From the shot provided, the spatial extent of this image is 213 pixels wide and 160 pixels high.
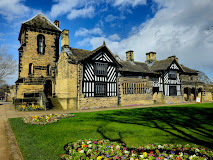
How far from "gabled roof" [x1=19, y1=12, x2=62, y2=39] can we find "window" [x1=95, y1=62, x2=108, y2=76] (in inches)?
406

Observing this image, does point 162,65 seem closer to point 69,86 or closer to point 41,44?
point 69,86

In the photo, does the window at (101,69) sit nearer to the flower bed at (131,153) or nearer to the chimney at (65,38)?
the chimney at (65,38)

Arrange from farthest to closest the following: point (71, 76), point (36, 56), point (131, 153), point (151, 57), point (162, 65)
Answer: point (151, 57) < point (162, 65) < point (36, 56) < point (71, 76) < point (131, 153)

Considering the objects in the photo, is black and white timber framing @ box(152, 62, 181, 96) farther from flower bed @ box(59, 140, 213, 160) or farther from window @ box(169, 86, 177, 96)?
flower bed @ box(59, 140, 213, 160)

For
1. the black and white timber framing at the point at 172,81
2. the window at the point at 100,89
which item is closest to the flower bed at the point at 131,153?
the window at the point at 100,89

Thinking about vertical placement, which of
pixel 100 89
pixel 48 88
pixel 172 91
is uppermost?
pixel 48 88

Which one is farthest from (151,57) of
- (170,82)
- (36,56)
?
(36,56)

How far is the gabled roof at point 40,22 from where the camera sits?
854 inches

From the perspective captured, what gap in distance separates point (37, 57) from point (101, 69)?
10.4 metres

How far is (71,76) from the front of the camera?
1725 centimetres

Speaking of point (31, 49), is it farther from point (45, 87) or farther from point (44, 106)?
point (44, 106)

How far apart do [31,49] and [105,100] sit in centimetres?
1358

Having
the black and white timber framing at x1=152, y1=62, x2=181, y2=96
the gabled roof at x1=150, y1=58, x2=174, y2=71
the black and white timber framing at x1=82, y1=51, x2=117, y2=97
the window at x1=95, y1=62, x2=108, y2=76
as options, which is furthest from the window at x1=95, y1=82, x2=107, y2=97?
the gabled roof at x1=150, y1=58, x2=174, y2=71

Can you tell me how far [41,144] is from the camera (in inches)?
203
